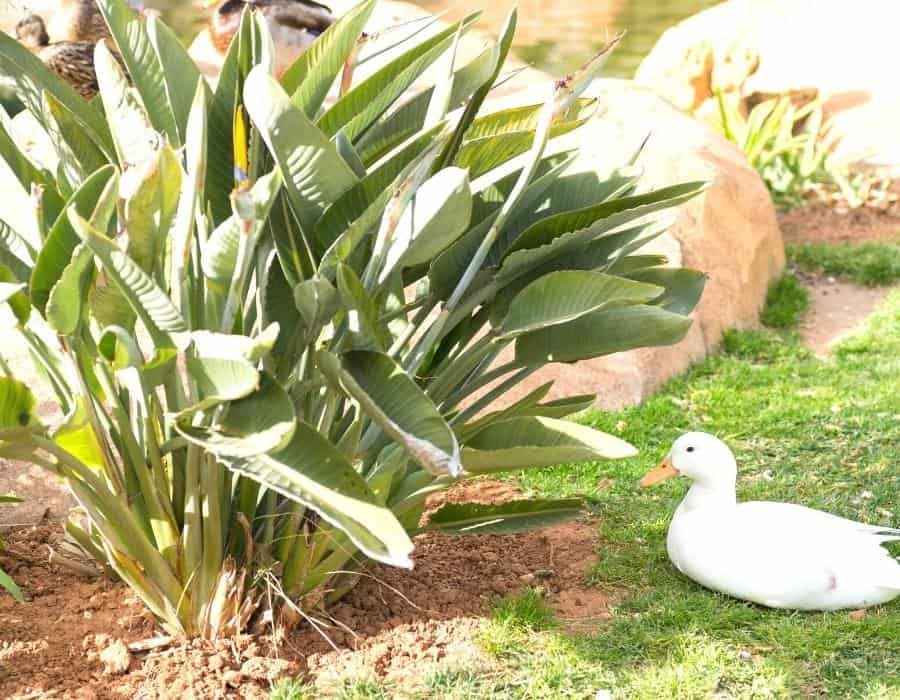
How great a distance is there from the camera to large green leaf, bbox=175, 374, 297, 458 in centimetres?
215

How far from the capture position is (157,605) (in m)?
2.80

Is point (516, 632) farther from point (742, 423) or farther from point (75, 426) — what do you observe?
point (742, 423)

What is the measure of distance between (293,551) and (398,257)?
0.85 metres

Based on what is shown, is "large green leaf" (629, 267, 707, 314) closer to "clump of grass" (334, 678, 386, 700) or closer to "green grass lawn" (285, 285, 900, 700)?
"green grass lawn" (285, 285, 900, 700)

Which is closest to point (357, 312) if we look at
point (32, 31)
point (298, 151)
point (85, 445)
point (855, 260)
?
point (298, 151)

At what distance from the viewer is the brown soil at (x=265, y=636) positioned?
8.83 feet

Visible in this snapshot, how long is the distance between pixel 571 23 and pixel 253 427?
49.7ft

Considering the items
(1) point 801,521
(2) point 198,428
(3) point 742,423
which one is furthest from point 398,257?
(3) point 742,423

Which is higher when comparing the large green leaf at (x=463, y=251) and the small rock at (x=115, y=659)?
the large green leaf at (x=463, y=251)

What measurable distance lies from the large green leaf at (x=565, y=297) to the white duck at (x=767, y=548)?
930 mm

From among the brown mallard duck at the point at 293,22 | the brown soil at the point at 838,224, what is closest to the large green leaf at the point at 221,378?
the brown mallard duck at the point at 293,22

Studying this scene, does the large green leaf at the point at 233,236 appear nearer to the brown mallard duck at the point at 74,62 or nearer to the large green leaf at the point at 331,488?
the large green leaf at the point at 331,488

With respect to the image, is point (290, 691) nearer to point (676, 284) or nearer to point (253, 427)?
point (253, 427)

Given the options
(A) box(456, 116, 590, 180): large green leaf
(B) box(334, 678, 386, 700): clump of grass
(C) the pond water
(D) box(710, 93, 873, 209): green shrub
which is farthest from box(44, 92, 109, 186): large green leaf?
(C) the pond water
